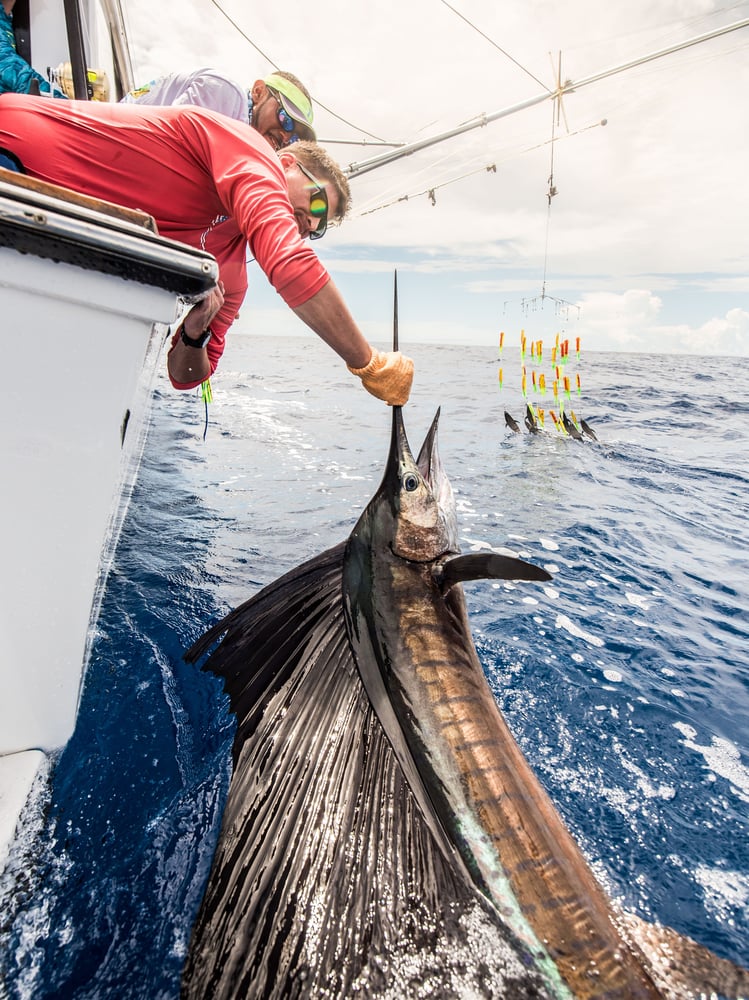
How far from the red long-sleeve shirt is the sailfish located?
2.00ft

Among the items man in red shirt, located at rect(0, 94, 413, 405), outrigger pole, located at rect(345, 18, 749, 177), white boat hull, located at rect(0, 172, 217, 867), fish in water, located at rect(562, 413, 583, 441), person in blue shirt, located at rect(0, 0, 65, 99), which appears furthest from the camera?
fish in water, located at rect(562, 413, 583, 441)

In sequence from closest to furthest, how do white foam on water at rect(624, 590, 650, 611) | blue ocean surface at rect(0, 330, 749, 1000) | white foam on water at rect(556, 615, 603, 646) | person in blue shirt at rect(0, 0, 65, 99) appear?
blue ocean surface at rect(0, 330, 749, 1000) → person in blue shirt at rect(0, 0, 65, 99) → white foam on water at rect(556, 615, 603, 646) → white foam on water at rect(624, 590, 650, 611)

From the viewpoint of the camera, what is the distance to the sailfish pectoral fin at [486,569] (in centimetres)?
141

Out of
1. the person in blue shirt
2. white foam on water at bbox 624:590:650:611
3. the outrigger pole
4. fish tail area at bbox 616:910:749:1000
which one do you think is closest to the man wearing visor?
the person in blue shirt

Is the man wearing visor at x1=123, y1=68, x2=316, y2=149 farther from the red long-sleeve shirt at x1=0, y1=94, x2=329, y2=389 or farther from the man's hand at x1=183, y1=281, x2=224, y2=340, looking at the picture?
the red long-sleeve shirt at x1=0, y1=94, x2=329, y2=389

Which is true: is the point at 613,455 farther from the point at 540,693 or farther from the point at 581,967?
the point at 581,967

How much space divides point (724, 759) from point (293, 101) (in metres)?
3.76

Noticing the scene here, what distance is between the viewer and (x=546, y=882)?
4.30ft

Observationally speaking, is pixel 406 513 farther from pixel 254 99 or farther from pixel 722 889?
pixel 254 99

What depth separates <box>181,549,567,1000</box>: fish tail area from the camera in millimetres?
1156

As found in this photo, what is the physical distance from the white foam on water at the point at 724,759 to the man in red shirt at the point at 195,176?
6.06 ft

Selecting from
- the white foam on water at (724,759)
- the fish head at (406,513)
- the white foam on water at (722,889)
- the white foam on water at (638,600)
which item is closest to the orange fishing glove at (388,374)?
the fish head at (406,513)

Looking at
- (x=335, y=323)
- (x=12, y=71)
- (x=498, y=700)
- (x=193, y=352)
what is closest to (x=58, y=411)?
(x=335, y=323)

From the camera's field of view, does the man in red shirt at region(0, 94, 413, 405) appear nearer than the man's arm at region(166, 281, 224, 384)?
Yes
